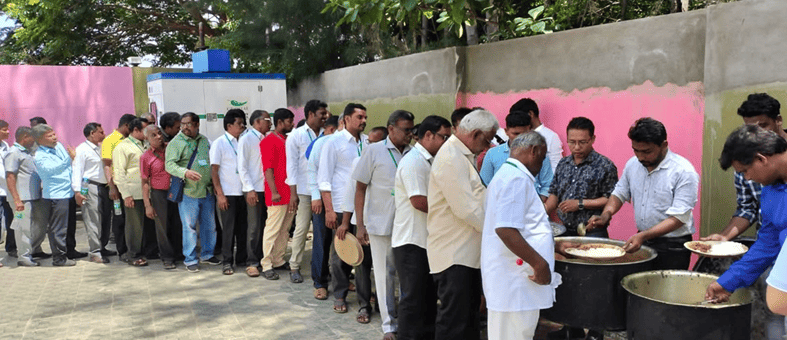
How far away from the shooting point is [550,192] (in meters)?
4.84

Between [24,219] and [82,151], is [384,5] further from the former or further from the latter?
[24,219]

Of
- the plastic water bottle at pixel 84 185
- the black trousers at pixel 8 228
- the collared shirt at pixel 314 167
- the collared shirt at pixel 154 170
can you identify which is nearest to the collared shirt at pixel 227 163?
the collared shirt at pixel 154 170

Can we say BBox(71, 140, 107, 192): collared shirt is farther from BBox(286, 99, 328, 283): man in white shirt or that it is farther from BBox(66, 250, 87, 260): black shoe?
BBox(286, 99, 328, 283): man in white shirt

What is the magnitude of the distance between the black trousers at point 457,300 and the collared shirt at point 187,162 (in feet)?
13.3

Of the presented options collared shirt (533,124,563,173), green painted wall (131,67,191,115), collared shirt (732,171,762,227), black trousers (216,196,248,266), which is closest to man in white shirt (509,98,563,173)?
collared shirt (533,124,563,173)

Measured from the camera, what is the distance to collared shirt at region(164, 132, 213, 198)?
7.20m

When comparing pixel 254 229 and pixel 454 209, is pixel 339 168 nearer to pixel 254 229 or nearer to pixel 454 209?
pixel 254 229

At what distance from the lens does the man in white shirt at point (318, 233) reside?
19.8 feet

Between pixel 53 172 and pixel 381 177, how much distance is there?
4.88 m

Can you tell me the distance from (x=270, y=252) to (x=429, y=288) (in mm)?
3058

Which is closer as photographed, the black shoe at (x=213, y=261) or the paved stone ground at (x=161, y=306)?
the paved stone ground at (x=161, y=306)

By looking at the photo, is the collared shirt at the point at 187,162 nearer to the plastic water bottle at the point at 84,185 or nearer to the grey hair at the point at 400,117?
the plastic water bottle at the point at 84,185

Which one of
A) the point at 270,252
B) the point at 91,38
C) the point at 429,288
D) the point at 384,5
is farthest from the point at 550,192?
the point at 91,38

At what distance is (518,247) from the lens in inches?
130
